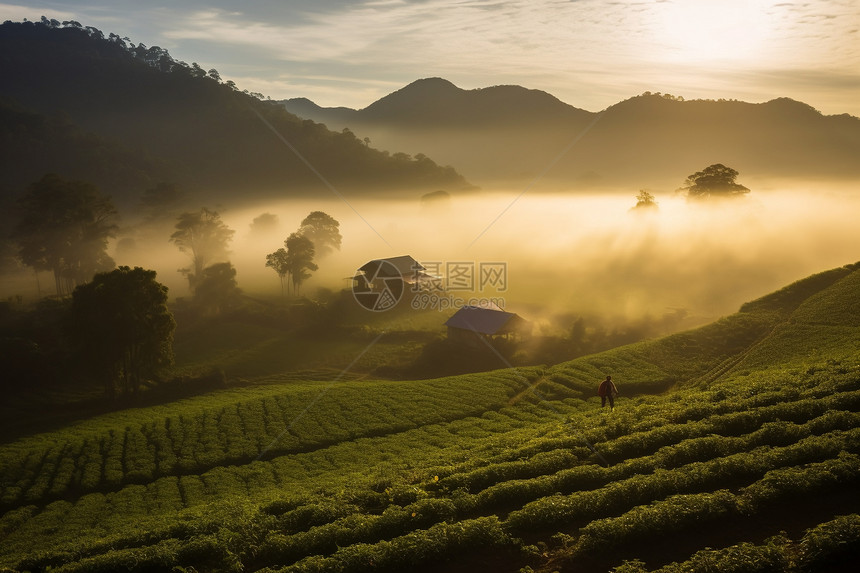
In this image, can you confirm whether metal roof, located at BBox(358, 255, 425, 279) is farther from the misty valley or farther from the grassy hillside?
the grassy hillside

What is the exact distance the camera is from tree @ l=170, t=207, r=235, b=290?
353ft

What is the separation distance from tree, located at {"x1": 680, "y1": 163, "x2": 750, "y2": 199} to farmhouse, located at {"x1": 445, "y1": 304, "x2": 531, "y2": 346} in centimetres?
7790

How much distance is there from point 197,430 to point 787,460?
36.8m

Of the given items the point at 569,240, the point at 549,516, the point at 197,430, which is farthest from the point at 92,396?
the point at 569,240

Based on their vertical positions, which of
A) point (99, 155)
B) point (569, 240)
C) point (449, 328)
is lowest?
point (449, 328)

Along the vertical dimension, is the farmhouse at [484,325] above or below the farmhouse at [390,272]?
below

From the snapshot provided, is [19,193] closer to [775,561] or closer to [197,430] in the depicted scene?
[197,430]

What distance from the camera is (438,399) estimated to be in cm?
4538

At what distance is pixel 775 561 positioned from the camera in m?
15.6

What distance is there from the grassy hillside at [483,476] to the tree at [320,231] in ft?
223

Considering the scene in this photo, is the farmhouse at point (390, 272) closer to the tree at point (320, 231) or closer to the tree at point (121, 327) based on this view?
the tree at point (320, 231)

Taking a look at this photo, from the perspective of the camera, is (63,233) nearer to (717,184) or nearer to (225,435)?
(225,435)

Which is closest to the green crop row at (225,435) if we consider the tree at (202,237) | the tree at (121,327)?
the tree at (121,327)

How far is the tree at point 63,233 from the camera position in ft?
320
